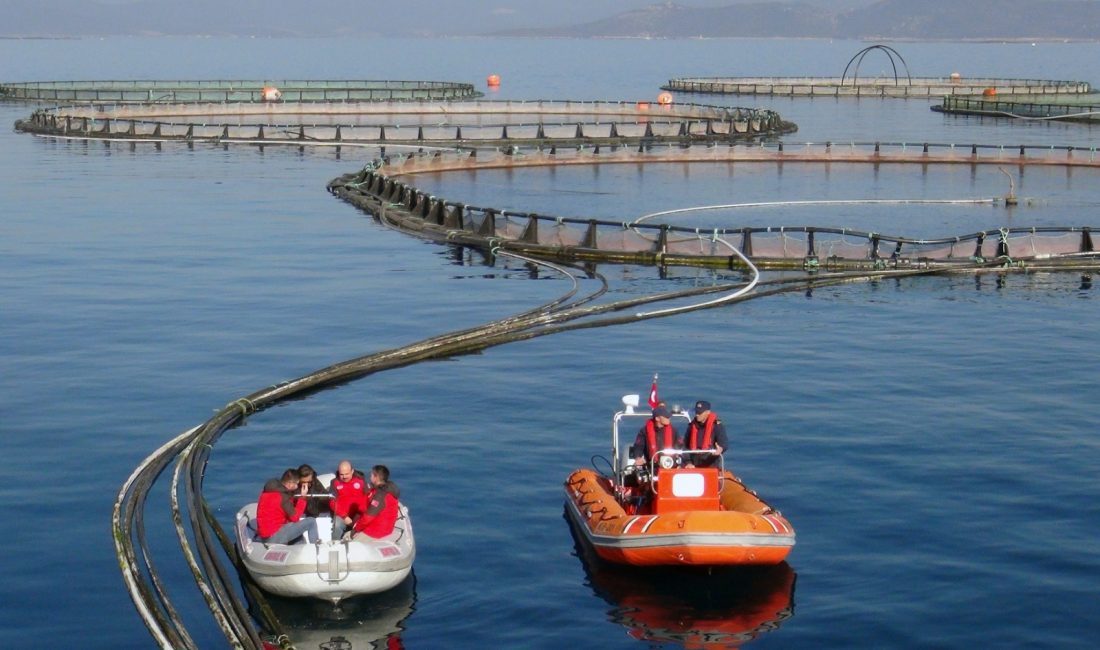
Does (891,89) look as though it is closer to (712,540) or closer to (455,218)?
(455,218)

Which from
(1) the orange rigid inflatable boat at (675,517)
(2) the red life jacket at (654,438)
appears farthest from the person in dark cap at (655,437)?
(1) the orange rigid inflatable boat at (675,517)

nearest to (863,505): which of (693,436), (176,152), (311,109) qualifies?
(693,436)

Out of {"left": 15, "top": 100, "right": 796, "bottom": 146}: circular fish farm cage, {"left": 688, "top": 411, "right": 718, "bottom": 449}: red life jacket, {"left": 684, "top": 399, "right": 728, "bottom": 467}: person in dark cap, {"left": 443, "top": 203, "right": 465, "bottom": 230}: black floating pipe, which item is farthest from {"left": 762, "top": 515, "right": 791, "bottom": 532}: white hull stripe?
{"left": 15, "top": 100, "right": 796, "bottom": 146}: circular fish farm cage

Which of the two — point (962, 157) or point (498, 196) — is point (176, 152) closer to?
point (498, 196)

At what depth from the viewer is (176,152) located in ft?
357

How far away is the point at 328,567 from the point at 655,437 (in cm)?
649

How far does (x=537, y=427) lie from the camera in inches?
1431

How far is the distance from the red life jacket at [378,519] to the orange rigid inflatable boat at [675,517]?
12.0 ft

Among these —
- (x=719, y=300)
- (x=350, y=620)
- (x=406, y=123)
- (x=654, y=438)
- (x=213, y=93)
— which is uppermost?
(x=213, y=93)

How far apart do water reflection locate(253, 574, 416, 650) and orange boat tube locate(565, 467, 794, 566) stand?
360cm

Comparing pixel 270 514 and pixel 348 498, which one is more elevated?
pixel 348 498

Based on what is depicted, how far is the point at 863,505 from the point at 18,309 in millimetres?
32400

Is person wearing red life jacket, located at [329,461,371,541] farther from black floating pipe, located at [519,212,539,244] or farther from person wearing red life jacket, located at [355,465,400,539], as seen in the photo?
black floating pipe, located at [519,212,539,244]

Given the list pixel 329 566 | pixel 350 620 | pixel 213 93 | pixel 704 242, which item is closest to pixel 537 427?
pixel 350 620
